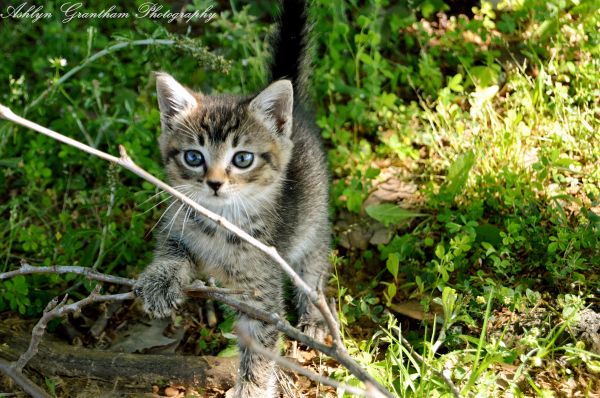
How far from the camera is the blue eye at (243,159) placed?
3107mm

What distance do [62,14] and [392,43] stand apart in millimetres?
2660

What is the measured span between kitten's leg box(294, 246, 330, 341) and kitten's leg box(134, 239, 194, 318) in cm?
79

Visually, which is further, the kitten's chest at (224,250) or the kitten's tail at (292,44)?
the kitten's tail at (292,44)

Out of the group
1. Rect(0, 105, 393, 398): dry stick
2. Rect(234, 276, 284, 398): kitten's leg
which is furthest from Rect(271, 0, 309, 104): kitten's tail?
Rect(0, 105, 393, 398): dry stick

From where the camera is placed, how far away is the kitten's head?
9.99ft

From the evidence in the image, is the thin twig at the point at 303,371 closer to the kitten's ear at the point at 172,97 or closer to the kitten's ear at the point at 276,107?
the kitten's ear at the point at 276,107

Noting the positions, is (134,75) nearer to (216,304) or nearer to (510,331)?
(216,304)

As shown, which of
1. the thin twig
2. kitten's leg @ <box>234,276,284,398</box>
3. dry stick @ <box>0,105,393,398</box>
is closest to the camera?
the thin twig

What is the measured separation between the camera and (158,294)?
2.93 m

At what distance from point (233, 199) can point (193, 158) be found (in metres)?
0.29

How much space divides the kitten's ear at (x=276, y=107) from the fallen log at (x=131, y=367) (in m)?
1.24

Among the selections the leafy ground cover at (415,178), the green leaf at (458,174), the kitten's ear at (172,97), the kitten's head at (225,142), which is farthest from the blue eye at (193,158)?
the green leaf at (458,174)

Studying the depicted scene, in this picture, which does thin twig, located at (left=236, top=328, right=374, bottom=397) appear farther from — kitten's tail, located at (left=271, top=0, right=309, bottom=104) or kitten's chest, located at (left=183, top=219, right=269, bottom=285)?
kitten's tail, located at (left=271, top=0, right=309, bottom=104)

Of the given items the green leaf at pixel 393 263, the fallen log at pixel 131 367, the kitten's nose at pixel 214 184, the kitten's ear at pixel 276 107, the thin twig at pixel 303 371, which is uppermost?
the kitten's ear at pixel 276 107
